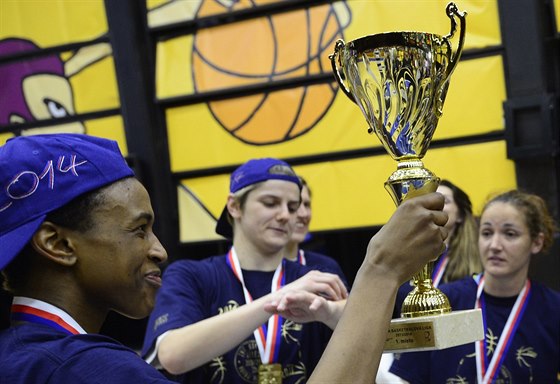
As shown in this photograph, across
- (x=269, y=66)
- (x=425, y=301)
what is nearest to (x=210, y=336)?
(x=425, y=301)

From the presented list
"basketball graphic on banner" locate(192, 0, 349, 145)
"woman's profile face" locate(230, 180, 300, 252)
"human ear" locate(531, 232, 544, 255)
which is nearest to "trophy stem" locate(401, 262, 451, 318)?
"woman's profile face" locate(230, 180, 300, 252)

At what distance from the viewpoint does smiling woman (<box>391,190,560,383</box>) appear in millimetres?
2623

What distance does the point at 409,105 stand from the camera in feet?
5.42

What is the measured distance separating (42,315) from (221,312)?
1.27 meters

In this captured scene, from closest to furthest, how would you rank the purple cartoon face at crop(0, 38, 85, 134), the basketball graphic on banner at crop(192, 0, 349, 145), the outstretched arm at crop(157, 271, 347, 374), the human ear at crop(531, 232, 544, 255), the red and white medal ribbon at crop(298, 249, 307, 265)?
the outstretched arm at crop(157, 271, 347, 374) → the human ear at crop(531, 232, 544, 255) → the red and white medal ribbon at crop(298, 249, 307, 265) → the basketball graphic on banner at crop(192, 0, 349, 145) → the purple cartoon face at crop(0, 38, 85, 134)

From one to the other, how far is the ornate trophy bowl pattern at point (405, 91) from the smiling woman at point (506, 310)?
1028 millimetres

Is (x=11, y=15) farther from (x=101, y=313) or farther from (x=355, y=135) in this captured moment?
(x=101, y=313)

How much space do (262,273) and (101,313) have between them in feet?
4.29

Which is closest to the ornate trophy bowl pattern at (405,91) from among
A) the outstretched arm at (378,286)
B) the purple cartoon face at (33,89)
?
the outstretched arm at (378,286)

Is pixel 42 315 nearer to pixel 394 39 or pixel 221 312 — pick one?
pixel 394 39

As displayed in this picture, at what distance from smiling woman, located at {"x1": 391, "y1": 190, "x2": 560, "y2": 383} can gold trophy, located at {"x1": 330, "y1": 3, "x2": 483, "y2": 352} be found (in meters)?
0.91

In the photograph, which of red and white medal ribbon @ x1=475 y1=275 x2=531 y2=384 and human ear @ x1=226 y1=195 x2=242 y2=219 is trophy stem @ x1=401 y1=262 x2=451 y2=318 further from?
human ear @ x1=226 y1=195 x2=242 y2=219

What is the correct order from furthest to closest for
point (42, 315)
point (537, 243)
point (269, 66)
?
point (269, 66) < point (537, 243) < point (42, 315)

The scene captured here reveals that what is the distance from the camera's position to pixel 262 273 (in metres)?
2.68
